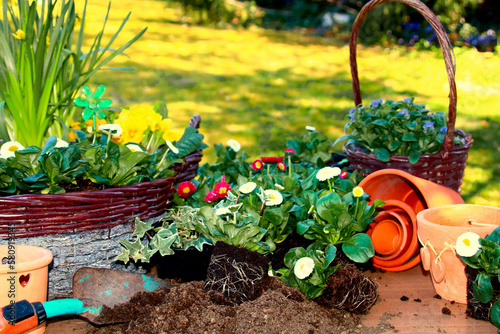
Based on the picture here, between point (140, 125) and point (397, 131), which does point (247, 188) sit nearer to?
point (140, 125)

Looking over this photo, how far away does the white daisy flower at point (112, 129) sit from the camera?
72.5 inches

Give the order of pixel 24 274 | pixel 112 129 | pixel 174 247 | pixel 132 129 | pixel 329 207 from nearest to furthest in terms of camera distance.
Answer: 1. pixel 24 274
2. pixel 329 207
3. pixel 174 247
4. pixel 112 129
5. pixel 132 129

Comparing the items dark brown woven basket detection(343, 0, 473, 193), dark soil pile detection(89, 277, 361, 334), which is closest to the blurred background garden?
dark brown woven basket detection(343, 0, 473, 193)

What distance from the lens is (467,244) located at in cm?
151

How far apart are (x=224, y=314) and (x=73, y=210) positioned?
1.97ft

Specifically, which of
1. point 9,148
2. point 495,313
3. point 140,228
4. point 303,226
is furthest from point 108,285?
point 495,313

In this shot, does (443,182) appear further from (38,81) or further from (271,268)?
A: (38,81)

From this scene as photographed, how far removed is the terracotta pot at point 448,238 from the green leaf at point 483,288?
0.10m

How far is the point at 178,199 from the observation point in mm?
2006

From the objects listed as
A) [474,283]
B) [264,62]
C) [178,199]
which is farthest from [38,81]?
[264,62]

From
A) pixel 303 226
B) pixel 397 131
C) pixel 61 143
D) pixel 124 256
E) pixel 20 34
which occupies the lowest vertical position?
pixel 124 256

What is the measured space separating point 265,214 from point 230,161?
77cm

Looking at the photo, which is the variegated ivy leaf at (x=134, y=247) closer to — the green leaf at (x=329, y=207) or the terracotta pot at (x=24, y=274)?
A: the terracotta pot at (x=24, y=274)

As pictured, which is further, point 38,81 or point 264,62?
point 264,62
